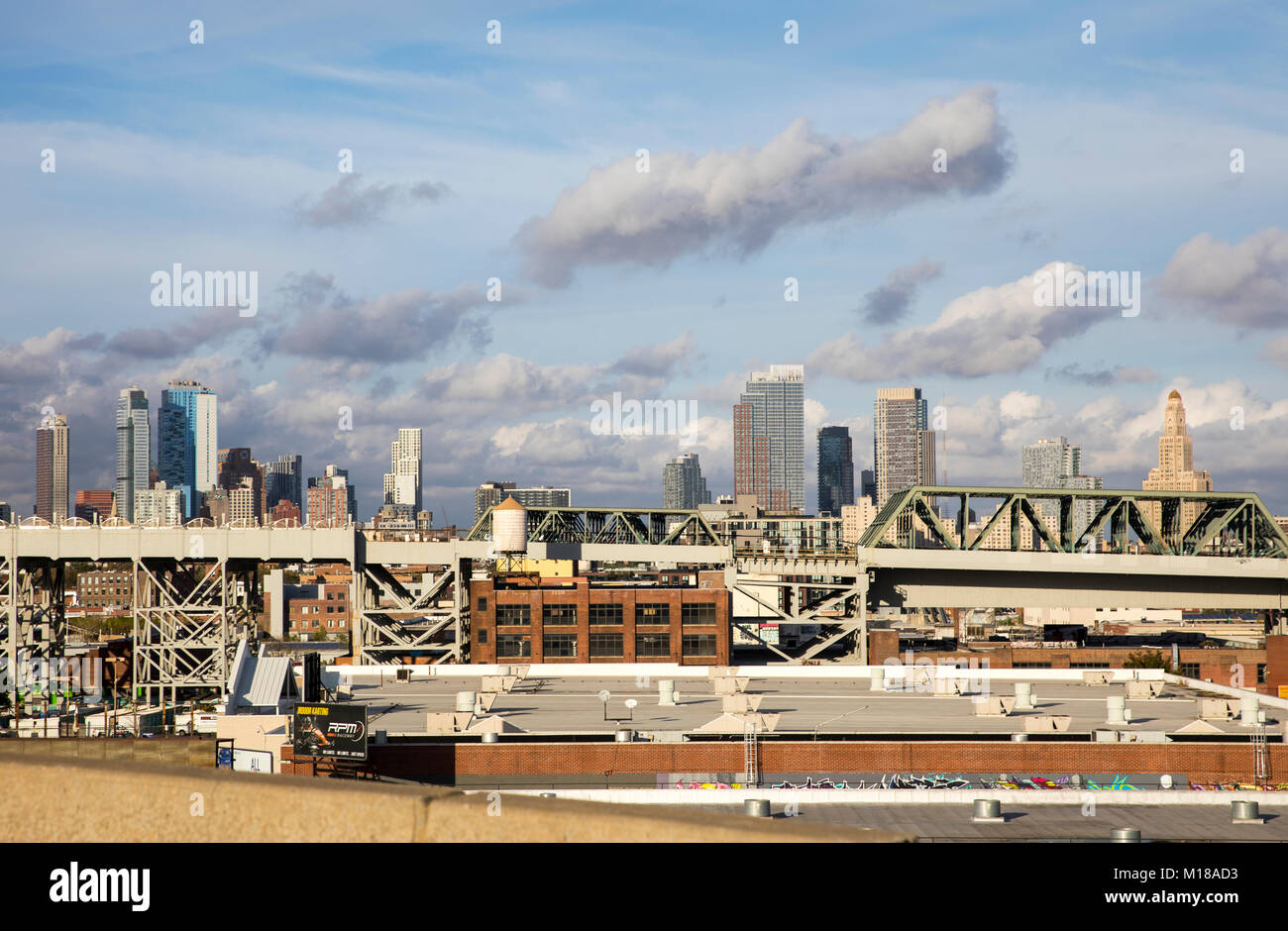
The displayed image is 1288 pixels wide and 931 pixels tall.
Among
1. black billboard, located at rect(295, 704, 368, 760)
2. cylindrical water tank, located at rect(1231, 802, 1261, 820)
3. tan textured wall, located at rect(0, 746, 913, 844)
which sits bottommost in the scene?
cylindrical water tank, located at rect(1231, 802, 1261, 820)

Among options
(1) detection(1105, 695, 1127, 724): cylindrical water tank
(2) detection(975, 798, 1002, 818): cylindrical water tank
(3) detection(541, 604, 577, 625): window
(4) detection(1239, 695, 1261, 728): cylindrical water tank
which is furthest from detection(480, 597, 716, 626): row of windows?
(2) detection(975, 798, 1002, 818): cylindrical water tank

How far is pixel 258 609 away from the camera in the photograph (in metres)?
85.8

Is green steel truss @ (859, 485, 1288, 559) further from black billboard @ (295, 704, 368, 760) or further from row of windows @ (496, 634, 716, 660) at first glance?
black billboard @ (295, 704, 368, 760)

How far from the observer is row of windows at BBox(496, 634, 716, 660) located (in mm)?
80250

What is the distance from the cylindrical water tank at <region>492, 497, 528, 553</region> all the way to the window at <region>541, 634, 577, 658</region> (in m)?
11.5

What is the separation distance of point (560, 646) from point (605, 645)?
3.03 metres

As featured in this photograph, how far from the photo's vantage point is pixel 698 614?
8100cm

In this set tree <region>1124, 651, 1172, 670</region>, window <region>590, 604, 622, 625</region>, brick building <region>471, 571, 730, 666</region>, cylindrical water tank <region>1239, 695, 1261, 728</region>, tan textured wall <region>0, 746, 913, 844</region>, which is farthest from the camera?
tree <region>1124, 651, 1172, 670</region>

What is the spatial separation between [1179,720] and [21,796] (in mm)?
48701

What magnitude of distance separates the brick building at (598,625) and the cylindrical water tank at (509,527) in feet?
30.4

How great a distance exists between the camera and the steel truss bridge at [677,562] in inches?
3125

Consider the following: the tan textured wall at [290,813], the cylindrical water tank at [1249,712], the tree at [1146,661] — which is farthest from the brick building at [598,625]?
the tan textured wall at [290,813]

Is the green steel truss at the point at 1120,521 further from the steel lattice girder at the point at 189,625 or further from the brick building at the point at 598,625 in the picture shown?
the steel lattice girder at the point at 189,625
